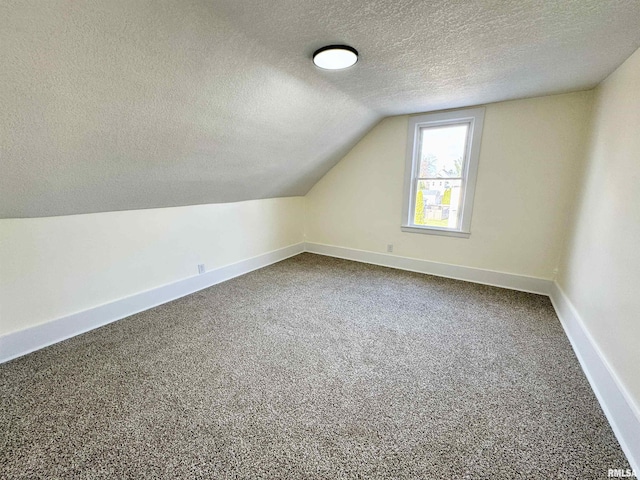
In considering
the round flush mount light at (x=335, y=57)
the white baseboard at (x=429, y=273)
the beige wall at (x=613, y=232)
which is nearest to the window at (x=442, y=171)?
the white baseboard at (x=429, y=273)

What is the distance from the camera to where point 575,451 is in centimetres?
131

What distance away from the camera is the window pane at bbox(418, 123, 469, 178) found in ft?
11.0

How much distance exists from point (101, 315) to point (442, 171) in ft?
13.3

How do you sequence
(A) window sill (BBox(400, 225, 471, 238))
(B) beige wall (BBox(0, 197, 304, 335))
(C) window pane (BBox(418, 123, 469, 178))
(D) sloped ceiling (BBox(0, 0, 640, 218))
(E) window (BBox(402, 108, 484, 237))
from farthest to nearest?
1. (A) window sill (BBox(400, 225, 471, 238))
2. (C) window pane (BBox(418, 123, 469, 178))
3. (E) window (BBox(402, 108, 484, 237))
4. (B) beige wall (BBox(0, 197, 304, 335))
5. (D) sloped ceiling (BBox(0, 0, 640, 218))

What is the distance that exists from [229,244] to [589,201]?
12.4ft

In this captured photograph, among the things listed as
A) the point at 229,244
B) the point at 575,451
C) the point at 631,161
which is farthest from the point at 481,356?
the point at 229,244

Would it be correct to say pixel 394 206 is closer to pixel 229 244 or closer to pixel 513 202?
pixel 513 202

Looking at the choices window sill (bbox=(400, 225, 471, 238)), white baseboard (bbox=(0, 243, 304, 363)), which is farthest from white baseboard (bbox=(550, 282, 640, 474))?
white baseboard (bbox=(0, 243, 304, 363))

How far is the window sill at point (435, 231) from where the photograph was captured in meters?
3.47

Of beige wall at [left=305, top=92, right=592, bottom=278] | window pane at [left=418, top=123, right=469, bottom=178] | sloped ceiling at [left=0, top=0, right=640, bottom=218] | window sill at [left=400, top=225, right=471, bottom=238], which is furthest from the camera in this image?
window sill at [left=400, top=225, right=471, bottom=238]

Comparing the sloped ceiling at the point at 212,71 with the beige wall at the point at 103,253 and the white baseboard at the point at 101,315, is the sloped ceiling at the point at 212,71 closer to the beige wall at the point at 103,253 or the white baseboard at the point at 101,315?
the beige wall at the point at 103,253

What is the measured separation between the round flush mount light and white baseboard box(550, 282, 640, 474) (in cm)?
249

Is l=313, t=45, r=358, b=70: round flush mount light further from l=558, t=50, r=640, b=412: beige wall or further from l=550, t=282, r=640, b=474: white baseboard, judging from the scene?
l=550, t=282, r=640, b=474: white baseboard

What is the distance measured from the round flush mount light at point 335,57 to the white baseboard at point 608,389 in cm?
249
